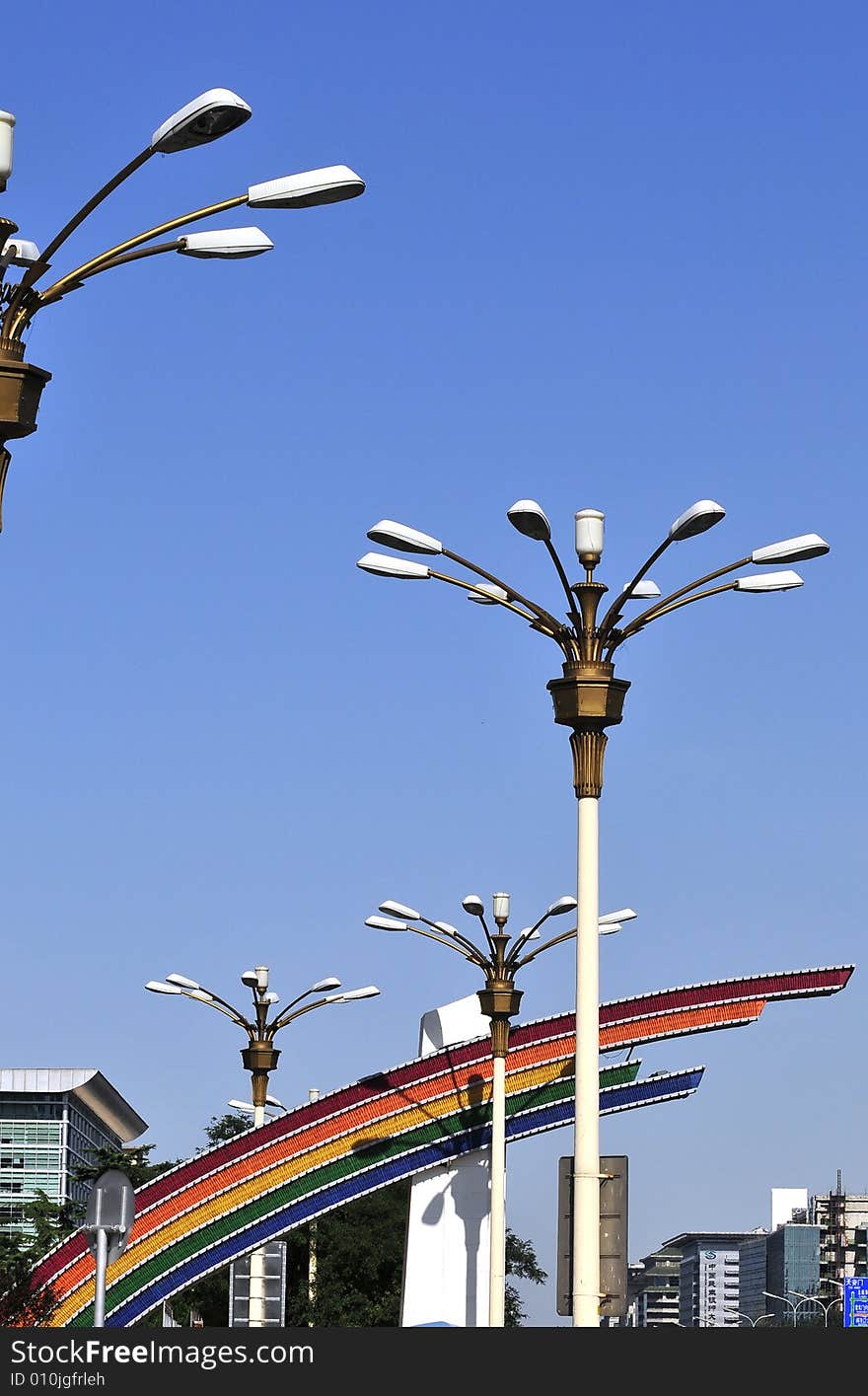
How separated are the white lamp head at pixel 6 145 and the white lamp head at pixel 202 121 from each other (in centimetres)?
74

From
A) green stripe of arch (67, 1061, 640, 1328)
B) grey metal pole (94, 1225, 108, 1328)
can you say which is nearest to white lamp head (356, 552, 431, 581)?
grey metal pole (94, 1225, 108, 1328)

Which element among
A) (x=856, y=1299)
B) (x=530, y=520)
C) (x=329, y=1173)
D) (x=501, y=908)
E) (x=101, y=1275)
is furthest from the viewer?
(x=856, y=1299)

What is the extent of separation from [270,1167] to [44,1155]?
12382 cm

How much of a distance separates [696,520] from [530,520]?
1400 mm

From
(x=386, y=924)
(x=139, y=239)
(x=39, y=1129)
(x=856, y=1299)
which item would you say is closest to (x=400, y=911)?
(x=386, y=924)

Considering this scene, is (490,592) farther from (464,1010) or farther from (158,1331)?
(464,1010)

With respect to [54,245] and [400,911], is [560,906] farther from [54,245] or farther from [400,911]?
[54,245]

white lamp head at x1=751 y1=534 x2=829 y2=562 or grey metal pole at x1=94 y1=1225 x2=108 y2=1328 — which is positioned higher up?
white lamp head at x1=751 y1=534 x2=829 y2=562

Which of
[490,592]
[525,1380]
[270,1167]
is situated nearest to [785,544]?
[490,592]

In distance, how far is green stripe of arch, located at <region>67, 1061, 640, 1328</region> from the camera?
42969mm

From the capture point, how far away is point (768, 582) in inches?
791

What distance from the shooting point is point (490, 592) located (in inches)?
799

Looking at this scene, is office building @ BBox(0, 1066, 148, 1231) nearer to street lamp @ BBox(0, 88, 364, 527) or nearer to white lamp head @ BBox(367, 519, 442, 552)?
white lamp head @ BBox(367, 519, 442, 552)

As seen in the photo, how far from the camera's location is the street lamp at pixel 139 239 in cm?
1185
